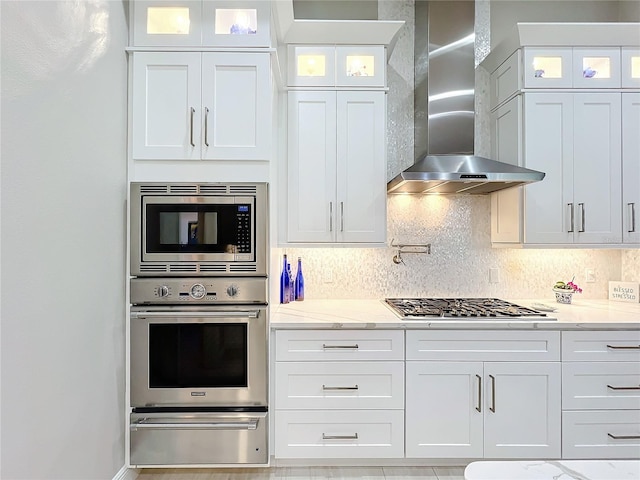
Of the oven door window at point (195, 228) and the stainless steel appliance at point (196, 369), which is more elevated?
the oven door window at point (195, 228)

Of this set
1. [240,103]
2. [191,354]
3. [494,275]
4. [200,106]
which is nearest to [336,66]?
[240,103]

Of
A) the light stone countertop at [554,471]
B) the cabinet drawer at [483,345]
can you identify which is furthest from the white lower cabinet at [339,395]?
the light stone countertop at [554,471]

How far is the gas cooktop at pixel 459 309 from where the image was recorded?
7.18 ft

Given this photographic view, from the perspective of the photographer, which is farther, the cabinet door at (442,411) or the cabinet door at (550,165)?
the cabinet door at (550,165)

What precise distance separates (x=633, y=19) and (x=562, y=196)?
1528mm

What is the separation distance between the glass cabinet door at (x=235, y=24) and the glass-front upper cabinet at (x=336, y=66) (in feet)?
1.54

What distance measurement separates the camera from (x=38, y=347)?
54.6 inches

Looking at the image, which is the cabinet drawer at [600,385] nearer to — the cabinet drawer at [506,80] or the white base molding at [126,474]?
the cabinet drawer at [506,80]

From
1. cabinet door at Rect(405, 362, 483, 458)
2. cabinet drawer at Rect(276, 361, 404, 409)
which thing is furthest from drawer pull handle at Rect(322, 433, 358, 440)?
cabinet door at Rect(405, 362, 483, 458)

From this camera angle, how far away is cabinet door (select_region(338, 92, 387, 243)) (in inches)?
100

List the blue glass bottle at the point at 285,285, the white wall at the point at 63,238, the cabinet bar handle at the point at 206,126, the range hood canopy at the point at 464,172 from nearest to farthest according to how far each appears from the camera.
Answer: the white wall at the point at 63,238 < the cabinet bar handle at the point at 206,126 < the range hood canopy at the point at 464,172 < the blue glass bottle at the point at 285,285

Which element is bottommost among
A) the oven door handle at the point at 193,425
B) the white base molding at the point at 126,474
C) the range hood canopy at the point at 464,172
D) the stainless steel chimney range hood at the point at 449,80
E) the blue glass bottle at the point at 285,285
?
the white base molding at the point at 126,474

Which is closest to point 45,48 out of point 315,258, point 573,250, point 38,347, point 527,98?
point 38,347

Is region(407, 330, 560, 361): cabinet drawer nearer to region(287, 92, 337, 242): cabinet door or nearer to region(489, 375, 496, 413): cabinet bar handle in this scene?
region(489, 375, 496, 413): cabinet bar handle
